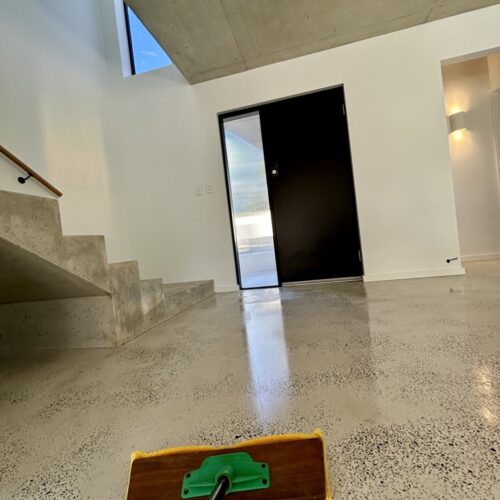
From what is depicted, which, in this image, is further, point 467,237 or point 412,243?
point 467,237

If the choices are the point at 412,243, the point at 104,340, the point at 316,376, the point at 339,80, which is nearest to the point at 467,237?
the point at 412,243

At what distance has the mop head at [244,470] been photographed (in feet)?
1.67

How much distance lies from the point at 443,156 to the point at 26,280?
313 cm

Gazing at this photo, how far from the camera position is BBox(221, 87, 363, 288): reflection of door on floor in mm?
2805

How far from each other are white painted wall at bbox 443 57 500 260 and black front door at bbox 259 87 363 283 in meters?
1.57

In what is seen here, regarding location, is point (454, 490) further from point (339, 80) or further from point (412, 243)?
point (339, 80)

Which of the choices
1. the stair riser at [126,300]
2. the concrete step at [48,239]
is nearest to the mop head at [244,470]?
the concrete step at [48,239]

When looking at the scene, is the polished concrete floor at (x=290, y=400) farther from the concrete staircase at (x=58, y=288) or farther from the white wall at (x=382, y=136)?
the white wall at (x=382, y=136)

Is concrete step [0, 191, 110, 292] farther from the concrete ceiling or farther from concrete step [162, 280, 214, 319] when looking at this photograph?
the concrete ceiling

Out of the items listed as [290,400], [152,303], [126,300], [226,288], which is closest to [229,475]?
[290,400]

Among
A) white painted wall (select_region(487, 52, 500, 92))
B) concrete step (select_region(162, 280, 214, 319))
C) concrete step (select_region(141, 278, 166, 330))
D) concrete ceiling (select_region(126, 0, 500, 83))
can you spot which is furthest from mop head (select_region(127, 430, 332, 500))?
white painted wall (select_region(487, 52, 500, 92))

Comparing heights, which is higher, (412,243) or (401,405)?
(412,243)

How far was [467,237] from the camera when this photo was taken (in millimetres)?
3338

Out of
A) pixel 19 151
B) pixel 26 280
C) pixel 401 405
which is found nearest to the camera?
pixel 401 405
